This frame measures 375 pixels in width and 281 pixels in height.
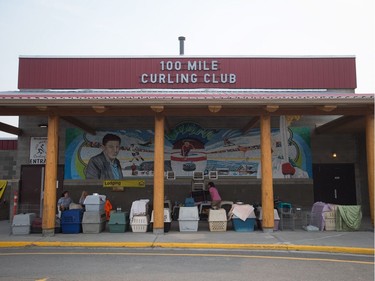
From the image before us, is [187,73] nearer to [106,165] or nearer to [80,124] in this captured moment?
[106,165]

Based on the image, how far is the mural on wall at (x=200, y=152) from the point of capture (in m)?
16.8

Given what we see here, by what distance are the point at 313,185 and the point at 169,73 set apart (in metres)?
8.44

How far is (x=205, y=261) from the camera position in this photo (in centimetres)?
856

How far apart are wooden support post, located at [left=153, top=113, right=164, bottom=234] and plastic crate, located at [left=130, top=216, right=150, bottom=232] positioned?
0.54 m

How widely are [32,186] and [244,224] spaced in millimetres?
9785

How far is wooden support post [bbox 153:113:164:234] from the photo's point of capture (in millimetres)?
12344

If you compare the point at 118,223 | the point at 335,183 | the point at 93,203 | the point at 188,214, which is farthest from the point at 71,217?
the point at 335,183

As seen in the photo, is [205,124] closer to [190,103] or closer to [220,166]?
[220,166]

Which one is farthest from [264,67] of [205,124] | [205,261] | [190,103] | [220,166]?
[205,261]

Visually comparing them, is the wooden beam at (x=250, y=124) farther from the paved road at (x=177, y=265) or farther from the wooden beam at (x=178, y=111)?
the paved road at (x=177, y=265)

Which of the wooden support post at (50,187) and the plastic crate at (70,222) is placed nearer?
the wooden support post at (50,187)

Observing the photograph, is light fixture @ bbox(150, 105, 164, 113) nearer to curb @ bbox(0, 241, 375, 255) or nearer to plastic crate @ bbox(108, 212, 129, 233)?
plastic crate @ bbox(108, 212, 129, 233)

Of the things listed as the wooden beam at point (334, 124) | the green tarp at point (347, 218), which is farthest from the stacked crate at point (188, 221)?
the wooden beam at point (334, 124)

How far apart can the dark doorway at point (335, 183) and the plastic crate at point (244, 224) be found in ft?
19.0
